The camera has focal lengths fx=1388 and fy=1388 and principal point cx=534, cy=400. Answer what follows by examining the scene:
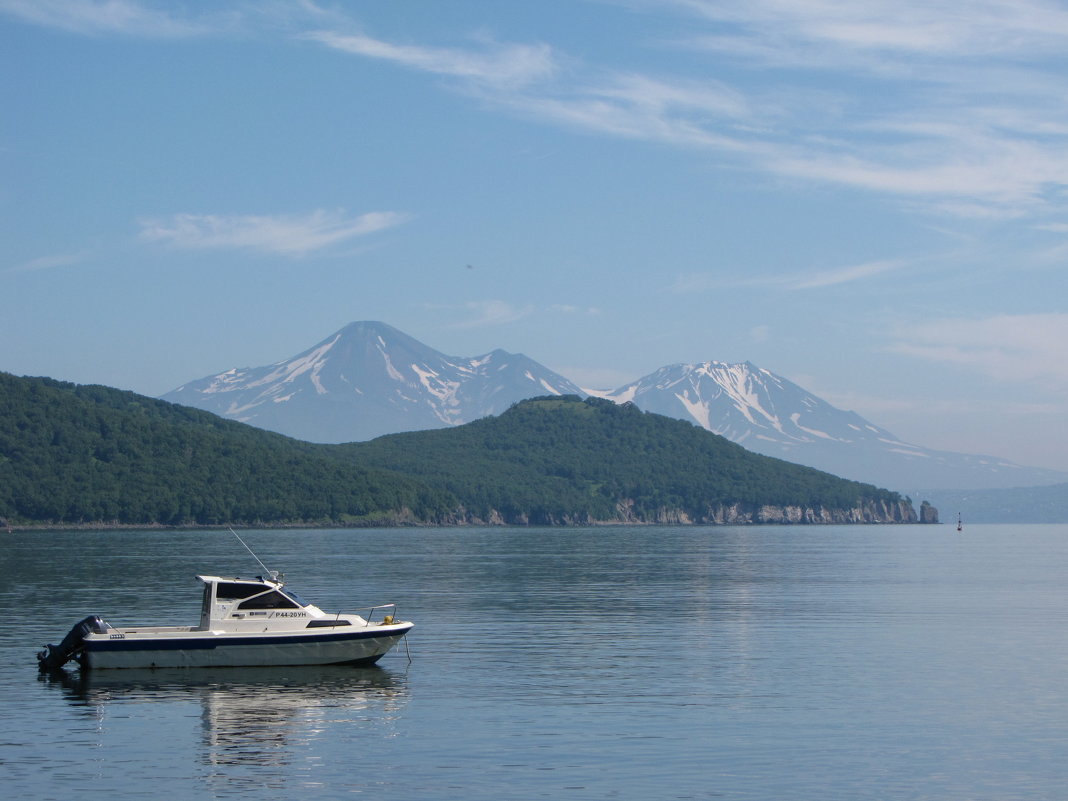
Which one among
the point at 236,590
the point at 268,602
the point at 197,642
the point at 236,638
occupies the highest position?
the point at 236,590

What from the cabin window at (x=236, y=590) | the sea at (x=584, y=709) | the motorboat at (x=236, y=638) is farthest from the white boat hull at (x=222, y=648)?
the cabin window at (x=236, y=590)

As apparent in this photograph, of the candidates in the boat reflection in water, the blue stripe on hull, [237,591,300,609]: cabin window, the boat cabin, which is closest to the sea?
the boat reflection in water

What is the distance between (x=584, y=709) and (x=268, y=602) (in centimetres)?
1703

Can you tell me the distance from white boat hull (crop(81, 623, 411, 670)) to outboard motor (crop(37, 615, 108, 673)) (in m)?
0.42

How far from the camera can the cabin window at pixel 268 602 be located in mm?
58406

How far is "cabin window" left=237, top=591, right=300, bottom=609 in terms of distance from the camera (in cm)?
5841

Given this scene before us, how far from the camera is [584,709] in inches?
1879

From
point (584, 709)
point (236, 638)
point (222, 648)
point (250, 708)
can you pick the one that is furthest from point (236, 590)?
point (584, 709)

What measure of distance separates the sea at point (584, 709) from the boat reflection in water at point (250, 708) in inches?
6.3

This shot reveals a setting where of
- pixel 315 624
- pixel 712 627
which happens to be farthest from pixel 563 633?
pixel 315 624

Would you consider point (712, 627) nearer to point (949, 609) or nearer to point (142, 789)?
point (949, 609)

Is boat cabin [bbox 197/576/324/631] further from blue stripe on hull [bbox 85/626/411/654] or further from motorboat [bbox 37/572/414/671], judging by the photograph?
blue stripe on hull [bbox 85/626/411/654]

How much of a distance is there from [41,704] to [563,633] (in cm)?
3080

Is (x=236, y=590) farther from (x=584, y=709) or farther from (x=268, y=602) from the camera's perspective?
(x=584, y=709)
